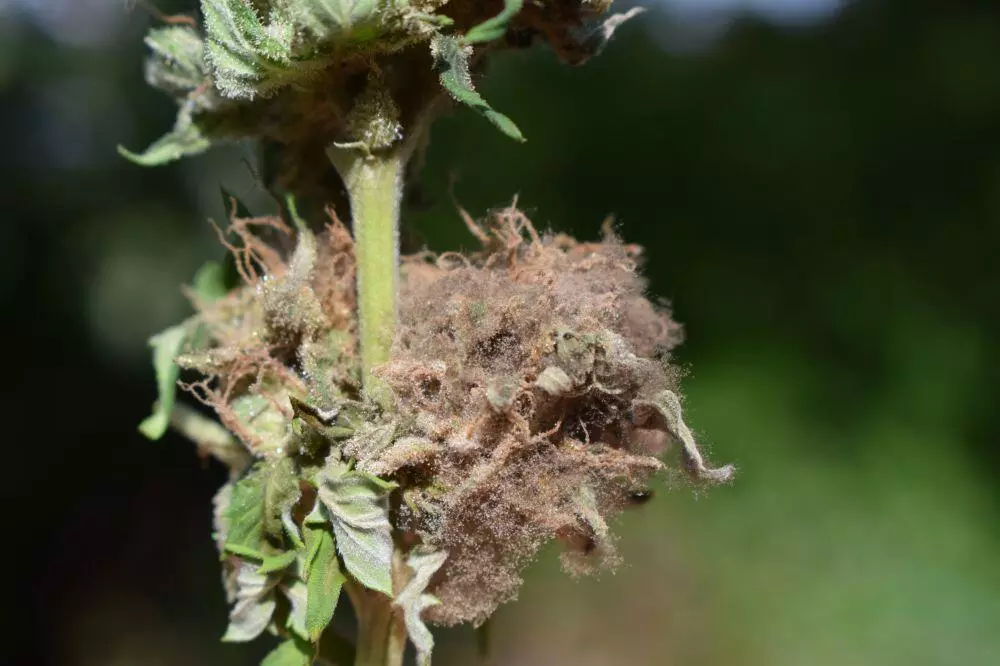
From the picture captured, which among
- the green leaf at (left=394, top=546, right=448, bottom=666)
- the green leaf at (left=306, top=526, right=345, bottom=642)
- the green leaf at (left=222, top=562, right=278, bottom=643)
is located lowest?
the green leaf at (left=222, top=562, right=278, bottom=643)

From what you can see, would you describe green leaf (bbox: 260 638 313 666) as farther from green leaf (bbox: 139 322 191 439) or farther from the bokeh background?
the bokeh background

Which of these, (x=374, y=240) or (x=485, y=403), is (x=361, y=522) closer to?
(x=485, y=403)

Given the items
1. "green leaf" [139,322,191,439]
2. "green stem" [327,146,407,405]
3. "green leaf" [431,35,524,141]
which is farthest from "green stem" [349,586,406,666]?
"green leaf" [431,35,524,141]

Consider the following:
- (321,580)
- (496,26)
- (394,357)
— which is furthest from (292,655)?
(496,26)

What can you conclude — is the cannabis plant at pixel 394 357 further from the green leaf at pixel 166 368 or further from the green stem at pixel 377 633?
the green leaf at pixel 166 368

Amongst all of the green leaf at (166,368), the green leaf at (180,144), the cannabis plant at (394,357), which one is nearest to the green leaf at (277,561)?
the cannabis plant at (394,357)

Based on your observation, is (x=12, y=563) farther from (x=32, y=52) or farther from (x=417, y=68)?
(x=417, y=68)
